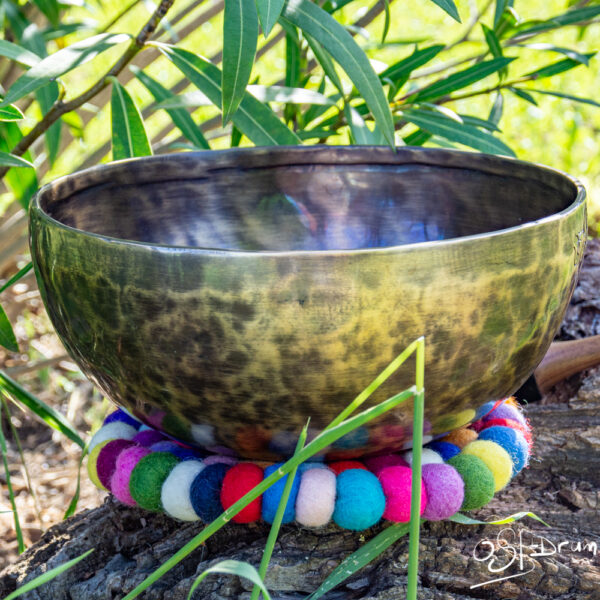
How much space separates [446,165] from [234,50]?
0.33 m

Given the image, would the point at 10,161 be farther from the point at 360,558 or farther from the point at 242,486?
the point at 360,558

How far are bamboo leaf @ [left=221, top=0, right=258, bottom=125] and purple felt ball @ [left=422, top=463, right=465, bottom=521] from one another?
45 centimetres

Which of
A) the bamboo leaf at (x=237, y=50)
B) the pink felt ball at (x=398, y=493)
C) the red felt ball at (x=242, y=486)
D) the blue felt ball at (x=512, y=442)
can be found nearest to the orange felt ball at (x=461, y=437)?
the blue felt ball at (x=512, y=442)

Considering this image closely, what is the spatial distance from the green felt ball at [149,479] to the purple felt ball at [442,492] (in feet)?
0.86

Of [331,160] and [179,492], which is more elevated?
[331,160]

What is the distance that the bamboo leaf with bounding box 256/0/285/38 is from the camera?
78 cm

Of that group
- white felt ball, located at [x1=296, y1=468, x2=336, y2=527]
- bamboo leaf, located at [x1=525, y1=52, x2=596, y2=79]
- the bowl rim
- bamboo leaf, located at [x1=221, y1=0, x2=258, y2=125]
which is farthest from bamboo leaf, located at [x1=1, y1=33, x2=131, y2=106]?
bamboo leaf, located at [x1=525, y1=52, x2=596, y2=79]

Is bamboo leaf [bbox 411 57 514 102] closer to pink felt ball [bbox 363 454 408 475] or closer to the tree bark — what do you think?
the tree bark

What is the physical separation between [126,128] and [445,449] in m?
0.65

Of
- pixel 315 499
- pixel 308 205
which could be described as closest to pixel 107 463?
pixel 315 499

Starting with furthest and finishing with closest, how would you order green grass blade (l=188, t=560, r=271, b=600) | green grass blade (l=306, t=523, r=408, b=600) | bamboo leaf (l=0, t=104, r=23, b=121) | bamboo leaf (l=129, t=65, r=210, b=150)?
bamboo leaf (l=129, t=65, r=210, b=150), bamboo leaf (l=0, t=104, r=23, b=121), green grass blade (l=306, t=523, r=408, b=600), green grass blade (l=188, t=560, r=271, b=600)

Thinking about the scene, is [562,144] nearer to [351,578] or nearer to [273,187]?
[273,187]

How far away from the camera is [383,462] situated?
77 centimetres

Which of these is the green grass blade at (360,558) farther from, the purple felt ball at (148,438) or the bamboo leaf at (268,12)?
the bamboo leaf at (268,12)
